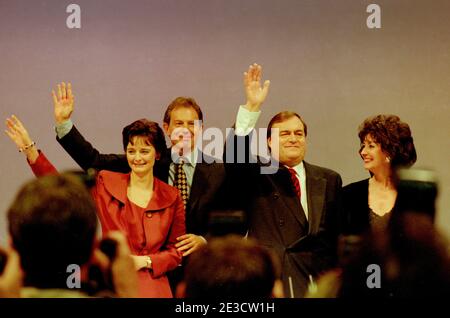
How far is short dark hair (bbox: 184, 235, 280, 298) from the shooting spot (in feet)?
5.18

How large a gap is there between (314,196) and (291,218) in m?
0.14

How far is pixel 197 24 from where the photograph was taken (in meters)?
3.26

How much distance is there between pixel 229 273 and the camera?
1.59 metres

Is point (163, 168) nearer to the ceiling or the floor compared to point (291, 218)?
nearer to the ceiling

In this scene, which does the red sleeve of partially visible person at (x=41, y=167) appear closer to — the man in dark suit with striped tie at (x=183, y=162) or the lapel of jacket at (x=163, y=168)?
the man in dark suit with striped tie at (x=183, y=162)

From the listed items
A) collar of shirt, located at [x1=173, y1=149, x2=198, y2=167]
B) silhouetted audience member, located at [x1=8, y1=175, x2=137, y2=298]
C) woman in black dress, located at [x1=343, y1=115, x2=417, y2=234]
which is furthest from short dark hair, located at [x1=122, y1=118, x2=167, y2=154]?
silhouetted audience member, located at [x1=8, y1=175, x2=137, y2=298]

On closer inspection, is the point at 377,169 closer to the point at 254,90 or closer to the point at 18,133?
the point at 254,90

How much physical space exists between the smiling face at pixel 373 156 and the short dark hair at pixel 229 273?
1.58m

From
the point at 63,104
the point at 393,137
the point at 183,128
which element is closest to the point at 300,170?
the point at 393,137

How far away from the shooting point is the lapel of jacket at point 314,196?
2959 millimetres

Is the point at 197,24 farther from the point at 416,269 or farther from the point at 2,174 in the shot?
the point at 416,269

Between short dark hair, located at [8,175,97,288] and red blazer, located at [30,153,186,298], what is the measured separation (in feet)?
3.60
